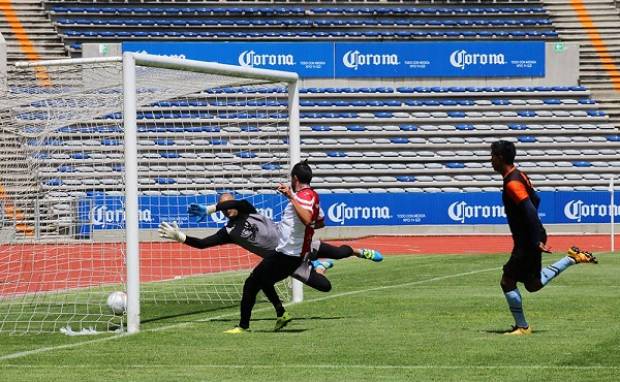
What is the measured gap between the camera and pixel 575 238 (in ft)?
132

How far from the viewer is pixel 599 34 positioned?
156ft

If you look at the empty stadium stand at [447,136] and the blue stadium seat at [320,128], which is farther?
the blue stadium seat at [320,128]

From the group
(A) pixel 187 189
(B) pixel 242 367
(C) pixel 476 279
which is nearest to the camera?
(B) pixel 242 367

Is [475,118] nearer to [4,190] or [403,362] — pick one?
[4,190]

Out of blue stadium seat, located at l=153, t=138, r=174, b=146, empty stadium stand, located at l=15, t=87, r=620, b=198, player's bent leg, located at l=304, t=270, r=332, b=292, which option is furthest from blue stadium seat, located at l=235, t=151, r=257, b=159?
empty stadium stand, located at l=15, t=87, r=620, b=198

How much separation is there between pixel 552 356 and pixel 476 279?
10.9m

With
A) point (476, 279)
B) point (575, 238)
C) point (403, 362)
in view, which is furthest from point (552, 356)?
point (575, 238)

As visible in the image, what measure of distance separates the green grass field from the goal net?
125 cm

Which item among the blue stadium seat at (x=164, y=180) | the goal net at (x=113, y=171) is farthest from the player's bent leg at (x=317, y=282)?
the blue stadium seat at (x=164, y=180)

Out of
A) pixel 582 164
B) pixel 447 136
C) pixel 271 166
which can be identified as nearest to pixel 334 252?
pixel 271 166

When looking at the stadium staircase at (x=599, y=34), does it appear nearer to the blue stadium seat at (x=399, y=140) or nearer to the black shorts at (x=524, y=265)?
the blue stadium seat at (x=399, y=140)

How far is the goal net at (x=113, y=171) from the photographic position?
15.9 metres

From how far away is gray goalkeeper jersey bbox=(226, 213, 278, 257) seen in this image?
Result: 15508 millimetres

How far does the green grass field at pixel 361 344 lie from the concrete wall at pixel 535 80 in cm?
2641
